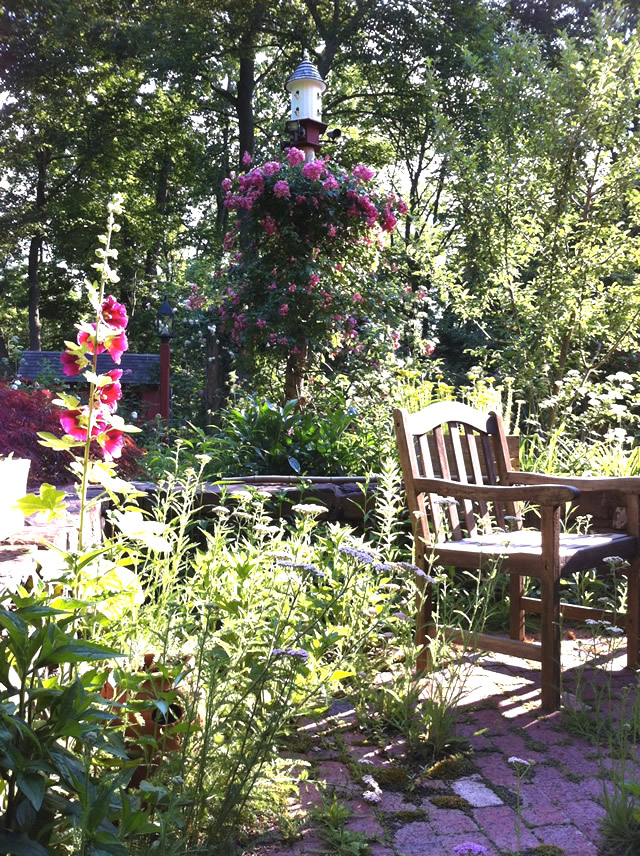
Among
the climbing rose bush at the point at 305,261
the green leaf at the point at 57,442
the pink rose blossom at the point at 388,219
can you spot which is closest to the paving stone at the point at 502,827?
the green leaf at the point at 57,442

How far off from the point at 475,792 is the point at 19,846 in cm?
139

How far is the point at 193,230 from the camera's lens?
75.4 ft

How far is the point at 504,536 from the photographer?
3.08 m

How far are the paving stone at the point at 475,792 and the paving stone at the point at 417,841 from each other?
8.4 inches

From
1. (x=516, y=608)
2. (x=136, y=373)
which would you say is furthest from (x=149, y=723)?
(x=136, y=373)

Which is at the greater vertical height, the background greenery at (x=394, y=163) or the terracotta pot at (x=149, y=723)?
the background greenery at (x=394, y=163)

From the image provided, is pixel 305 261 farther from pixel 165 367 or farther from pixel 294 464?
pixel 165 367

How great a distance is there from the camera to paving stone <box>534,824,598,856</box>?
197 cm

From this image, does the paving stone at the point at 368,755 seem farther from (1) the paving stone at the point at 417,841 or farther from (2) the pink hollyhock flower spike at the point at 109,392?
(2) the pink hollyhock flower spike at the point at 109,392

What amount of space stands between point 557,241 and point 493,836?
21.2 ft

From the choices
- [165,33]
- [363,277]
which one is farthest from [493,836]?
[165,33]

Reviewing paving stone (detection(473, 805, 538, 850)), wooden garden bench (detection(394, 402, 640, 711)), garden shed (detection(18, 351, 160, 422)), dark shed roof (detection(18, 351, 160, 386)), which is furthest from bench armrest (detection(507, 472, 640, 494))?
dark shed roof (detection(18, 351, 160, 386))

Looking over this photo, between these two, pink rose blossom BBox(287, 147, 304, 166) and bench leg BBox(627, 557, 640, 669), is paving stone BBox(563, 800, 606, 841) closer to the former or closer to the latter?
bench leg BBox(627, 557, 640, 669)

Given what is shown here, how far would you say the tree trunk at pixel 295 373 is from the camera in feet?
24.2
